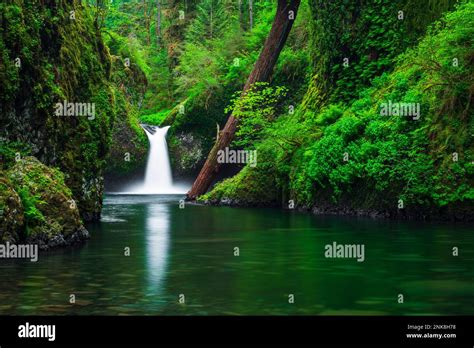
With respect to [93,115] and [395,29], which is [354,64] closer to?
[395,29]

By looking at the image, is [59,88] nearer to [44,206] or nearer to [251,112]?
[44,206]

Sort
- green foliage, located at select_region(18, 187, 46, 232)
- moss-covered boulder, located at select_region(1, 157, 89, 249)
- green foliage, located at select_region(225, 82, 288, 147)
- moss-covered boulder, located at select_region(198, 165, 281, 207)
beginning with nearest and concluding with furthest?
1. green foliage, located at select_region(18, 187, 46, 232)
2. moss-covered boulder, located at select_region(1, 157, 89, 249)
3. moss-covered boulder, located at select_region(198, 165, 281, 207)
4. green foliage, located at select_region(225, 82, 288, 147)

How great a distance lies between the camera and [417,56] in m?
28.8

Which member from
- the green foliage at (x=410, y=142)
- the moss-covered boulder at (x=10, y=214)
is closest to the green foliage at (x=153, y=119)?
the green foliage at (x=410, y=142)

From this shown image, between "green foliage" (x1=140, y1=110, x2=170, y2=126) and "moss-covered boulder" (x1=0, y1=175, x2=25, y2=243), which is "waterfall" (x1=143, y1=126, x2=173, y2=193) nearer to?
"green foliage" (x1=140, y1=110, x2=170, y2=126)

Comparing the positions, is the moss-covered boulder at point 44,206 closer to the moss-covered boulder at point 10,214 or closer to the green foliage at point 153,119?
the moss-covered boulder at point 10,214

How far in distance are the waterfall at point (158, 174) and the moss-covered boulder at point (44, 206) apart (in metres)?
Answer: 29.9

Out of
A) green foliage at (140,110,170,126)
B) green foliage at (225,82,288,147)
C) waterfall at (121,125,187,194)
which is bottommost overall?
waterfall at (121,125,187,194)

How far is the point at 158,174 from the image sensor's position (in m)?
49.8

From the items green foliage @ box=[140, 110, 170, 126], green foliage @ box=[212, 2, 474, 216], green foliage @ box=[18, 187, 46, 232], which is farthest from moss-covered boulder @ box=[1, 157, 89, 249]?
green foliage @ box=[140, 110, 170, 126]
